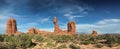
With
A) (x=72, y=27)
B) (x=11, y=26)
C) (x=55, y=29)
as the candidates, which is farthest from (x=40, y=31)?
(x=11, y=26)

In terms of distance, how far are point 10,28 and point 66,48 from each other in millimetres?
73751

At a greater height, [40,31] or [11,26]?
[11,26]

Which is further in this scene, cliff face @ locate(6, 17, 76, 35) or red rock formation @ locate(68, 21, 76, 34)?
red rock formation @ locate(68, 21, 76, 34)

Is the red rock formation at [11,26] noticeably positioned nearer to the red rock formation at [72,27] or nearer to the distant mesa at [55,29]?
the distant mesa at [55,29]

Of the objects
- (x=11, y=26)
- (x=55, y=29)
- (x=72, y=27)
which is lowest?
(x=55, y=29)

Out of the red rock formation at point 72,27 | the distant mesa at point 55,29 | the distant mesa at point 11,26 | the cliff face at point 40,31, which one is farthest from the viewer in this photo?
the distant mesa at point 11,26

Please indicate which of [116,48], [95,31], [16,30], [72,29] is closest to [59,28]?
[72,29]

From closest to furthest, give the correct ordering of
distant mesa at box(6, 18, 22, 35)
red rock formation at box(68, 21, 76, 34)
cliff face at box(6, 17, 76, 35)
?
cliff face at box(6, 17, 76, 35) < red rock formation at box(68, 21, 76, 34) < distant mesa at box(6, 18, 22, 35)

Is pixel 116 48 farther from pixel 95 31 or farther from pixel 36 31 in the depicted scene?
pixel 36 31

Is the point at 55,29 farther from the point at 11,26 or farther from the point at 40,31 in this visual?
the point at 11,26

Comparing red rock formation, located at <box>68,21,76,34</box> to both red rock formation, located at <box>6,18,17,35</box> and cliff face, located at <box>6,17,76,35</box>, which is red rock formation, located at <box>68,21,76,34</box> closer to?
cliff face, located at <box>6,17,76,35</box>

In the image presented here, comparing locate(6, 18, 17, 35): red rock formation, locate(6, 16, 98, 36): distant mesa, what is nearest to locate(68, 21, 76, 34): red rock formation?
locate(6, 16, 98, 36): distant mesa

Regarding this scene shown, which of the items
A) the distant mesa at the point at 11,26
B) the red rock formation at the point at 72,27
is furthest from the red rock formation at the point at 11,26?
the red rock formation at the point at 72,27

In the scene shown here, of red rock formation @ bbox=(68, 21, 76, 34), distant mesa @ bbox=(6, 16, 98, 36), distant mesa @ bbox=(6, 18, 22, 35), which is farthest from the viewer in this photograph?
distant mesa @ bbox=(6, 18, 22, 35)
